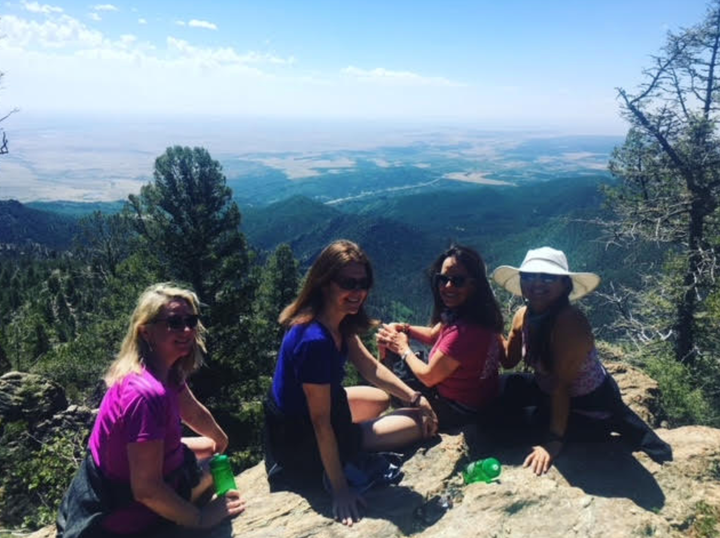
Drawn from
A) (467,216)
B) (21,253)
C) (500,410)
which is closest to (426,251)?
(467,216)

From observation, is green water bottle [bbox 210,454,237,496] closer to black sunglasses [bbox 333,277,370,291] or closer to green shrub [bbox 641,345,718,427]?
Result: black sunglasses [bbox 333,277,370,291]

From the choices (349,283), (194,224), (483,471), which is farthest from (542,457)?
(194,224)

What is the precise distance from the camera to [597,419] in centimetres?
400

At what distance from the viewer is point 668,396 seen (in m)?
9.09

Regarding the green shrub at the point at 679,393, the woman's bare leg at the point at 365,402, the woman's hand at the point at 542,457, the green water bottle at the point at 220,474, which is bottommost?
the green shrub at the point at 679,393

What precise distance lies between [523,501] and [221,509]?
2.29m

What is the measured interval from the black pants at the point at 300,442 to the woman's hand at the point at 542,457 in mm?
1449

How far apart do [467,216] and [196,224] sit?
602ft

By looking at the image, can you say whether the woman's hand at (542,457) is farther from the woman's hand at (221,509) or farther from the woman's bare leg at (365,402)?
the woman's hand at (221,509)

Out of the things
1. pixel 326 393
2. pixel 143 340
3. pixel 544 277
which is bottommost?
pixel 326 393

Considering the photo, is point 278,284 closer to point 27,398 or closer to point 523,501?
point 27,398

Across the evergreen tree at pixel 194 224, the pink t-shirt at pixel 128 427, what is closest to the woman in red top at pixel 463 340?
the pink t-shirt at pixel 128 427

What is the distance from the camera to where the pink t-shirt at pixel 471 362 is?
13.4 feet

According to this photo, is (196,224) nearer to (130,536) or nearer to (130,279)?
(130,279)
